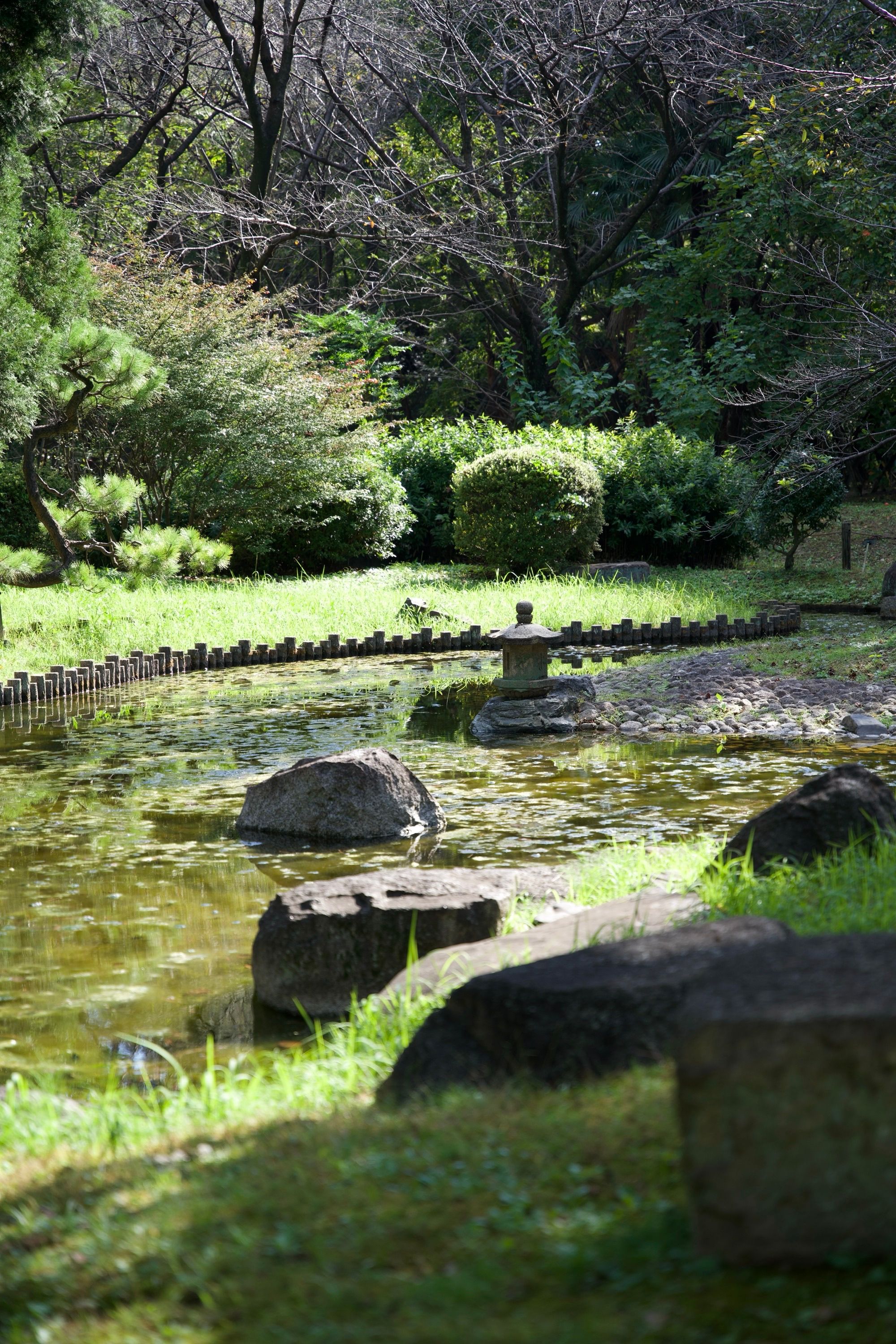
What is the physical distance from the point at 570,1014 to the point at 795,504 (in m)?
14.0

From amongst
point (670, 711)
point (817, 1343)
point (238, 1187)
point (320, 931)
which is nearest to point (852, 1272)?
point (817, 1343)

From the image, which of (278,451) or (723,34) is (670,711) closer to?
(278,451)

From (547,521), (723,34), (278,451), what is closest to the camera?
(547,521)

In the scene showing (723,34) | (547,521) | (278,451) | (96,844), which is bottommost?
(96,844)

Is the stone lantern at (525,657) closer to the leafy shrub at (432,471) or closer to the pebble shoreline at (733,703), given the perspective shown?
the pebble shoreline at (733,703)

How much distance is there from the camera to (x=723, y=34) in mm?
20219

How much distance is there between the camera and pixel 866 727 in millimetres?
8320

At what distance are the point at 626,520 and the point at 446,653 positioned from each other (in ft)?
20.6

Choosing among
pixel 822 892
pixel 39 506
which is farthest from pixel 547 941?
pixel 39 506

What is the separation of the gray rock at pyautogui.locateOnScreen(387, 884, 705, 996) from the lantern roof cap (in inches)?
195

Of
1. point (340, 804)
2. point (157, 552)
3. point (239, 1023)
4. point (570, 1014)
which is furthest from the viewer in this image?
point (157, 552)

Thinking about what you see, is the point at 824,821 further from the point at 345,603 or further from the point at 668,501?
the point at 668,501

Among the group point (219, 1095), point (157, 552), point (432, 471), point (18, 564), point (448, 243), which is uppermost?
point (448, 243)

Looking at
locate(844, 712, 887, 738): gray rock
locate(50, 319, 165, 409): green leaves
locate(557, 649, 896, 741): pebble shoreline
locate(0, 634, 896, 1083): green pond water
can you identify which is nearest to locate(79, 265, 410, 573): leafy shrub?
locate(50, 319, 165, 409): green leaves
